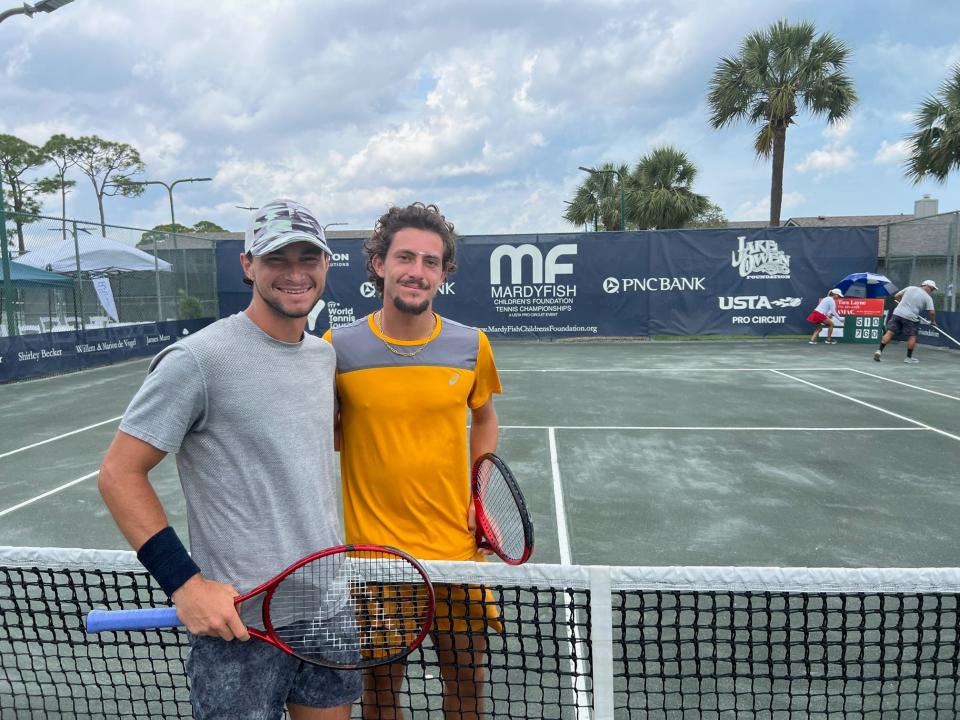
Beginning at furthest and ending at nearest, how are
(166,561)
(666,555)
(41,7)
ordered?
(41,7) → (666,555) → (166,561)

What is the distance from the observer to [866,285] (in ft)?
56.5

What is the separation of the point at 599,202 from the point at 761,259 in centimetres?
1745

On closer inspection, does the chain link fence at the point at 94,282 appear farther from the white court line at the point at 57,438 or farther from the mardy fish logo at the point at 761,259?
the mardy fish logo at the point at 761,259

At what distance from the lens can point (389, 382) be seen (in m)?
2.13

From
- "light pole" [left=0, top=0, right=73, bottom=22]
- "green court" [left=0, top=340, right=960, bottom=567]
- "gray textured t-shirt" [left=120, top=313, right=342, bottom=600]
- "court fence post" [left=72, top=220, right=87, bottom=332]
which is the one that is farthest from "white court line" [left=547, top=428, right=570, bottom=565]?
"court fence post" [left=72, top=220, right=87, bottom=332]

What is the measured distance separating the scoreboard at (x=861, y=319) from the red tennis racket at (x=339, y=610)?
17.9 meters

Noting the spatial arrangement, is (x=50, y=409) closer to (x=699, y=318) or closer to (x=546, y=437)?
(x=546, y=437)

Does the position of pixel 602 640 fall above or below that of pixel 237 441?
below

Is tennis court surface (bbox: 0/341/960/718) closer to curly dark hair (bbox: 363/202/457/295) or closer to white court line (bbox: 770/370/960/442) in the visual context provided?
white court line (bbox: 770/370/960/442)

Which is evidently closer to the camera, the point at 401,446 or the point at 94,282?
the point at 401,446

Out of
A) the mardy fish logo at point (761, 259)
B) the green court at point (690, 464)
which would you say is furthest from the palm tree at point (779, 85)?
the green court at point (690, 464)

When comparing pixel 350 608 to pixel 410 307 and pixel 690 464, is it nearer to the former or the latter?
pixel 410 307

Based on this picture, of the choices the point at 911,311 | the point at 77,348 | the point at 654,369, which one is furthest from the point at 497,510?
the point at 77,348

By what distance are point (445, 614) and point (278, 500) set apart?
2.58ft
